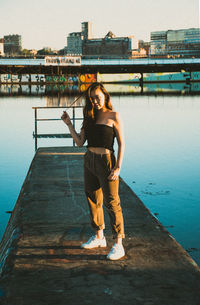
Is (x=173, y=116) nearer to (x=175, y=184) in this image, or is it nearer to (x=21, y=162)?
(x=21, y=162)

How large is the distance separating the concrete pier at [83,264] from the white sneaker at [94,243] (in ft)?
0.20

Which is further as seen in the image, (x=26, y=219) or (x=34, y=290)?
(x=26, y=219)

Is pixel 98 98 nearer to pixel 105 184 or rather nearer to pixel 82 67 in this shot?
pixel 105 184

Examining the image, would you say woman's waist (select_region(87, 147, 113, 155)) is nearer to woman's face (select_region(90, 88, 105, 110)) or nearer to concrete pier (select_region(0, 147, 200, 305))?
woman's face (select_region(90, 88, 105, 110))

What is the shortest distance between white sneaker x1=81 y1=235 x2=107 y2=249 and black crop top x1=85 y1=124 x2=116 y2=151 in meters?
1.02

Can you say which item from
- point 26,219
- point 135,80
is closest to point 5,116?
point 26,219

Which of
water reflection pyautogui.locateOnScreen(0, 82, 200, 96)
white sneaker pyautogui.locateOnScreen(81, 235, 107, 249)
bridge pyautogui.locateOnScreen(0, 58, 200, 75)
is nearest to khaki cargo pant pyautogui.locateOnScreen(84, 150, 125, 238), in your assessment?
white sneaker pyautogui.locateOnScreen(81, 235, 107, 249)

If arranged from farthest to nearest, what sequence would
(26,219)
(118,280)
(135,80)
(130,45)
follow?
(130,45), (135,80), (26,219), (118,280)

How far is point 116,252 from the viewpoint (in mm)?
4066

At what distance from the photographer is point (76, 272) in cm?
377

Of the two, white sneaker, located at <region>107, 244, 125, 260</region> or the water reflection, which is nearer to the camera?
white sneaker, located at <region>107, 244, 125, 260</region>

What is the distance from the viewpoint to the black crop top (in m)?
4.03

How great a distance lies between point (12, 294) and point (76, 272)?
0.64 m

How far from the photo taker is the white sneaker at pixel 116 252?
4.05 m
